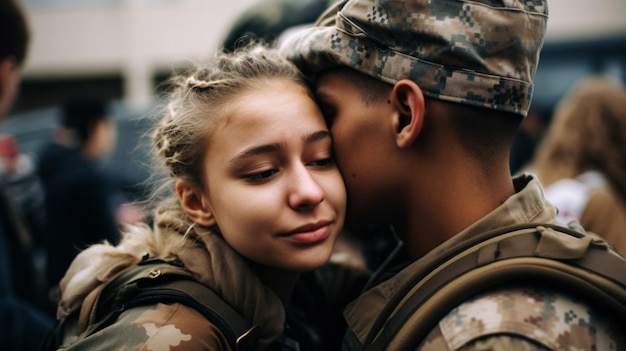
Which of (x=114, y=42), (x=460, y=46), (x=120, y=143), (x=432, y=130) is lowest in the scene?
(x=114, y=42)

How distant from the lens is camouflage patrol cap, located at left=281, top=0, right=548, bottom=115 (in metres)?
1.53

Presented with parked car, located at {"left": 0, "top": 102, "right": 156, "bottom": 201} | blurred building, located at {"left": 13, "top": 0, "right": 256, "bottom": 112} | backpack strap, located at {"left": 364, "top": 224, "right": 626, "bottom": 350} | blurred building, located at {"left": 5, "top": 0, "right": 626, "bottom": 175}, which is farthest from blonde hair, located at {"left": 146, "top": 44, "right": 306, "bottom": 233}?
blurred building, located at {"left": 13, "top": 0, "right": 256, "bottom": 112}

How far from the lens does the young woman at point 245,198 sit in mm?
1683

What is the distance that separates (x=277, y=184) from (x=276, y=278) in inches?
13.1

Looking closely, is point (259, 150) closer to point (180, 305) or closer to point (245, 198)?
point (245, 198)

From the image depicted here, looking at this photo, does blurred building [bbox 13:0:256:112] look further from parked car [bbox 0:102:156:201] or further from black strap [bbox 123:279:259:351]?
black strap [bbox 123:279:259:351]

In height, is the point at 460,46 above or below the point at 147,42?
above

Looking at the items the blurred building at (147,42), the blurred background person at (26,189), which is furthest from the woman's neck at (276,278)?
the blurred building at (147,42)

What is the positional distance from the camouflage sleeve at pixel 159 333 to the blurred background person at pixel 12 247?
1053mm

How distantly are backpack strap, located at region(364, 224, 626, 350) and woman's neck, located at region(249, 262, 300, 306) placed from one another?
47 cm

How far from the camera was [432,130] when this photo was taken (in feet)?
5.33

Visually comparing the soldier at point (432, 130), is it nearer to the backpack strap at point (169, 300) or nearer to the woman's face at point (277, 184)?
the woman's face at point (277, 184)

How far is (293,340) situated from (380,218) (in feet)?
1.44

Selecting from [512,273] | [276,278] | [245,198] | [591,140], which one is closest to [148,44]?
[591,140]
